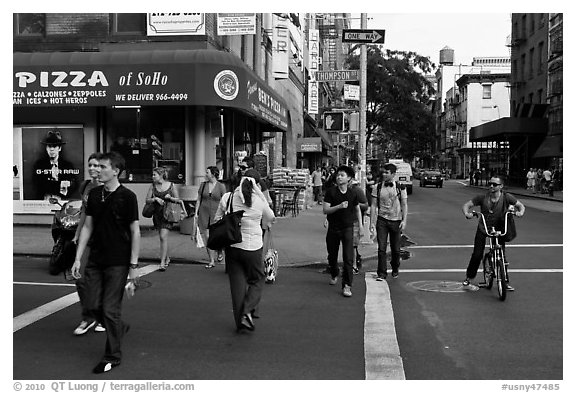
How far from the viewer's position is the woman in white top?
6508 millimetres

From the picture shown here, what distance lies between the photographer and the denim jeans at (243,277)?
6504 mm

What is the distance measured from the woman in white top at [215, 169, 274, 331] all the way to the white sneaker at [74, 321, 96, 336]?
1.52 m

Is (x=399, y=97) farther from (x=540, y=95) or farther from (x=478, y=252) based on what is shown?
(x=478, y=252)

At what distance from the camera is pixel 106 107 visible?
15.0 metres

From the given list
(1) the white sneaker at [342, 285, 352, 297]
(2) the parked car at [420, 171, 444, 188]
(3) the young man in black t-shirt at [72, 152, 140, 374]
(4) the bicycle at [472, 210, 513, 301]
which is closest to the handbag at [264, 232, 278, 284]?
(1) the white sneaker at [342, 285, 352, 297]

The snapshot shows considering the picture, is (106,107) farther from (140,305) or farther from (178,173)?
(140,305)

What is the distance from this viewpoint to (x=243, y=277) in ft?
21.6

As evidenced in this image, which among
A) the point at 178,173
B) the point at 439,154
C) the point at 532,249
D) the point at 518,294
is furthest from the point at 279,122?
the point at 439,154

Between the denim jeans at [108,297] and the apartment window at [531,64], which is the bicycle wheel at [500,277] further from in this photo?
the apartment window at [531,64]

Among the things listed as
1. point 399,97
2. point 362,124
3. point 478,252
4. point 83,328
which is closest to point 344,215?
point 478,252

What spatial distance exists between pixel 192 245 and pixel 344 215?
5017mm

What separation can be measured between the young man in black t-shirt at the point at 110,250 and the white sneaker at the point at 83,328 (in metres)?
1.06

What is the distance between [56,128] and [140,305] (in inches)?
348

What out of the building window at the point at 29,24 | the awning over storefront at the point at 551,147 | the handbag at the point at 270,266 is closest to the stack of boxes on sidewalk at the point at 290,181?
the building window at the point at 29,24
